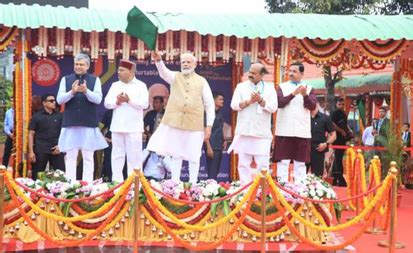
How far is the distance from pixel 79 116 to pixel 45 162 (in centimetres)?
199

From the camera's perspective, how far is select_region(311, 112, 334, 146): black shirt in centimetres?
941

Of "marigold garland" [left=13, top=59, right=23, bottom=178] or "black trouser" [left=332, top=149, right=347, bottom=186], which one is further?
"black trouser" [left=332, top=149, right=347, bottom=186]

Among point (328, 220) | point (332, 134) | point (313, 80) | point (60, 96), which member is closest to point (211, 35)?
point (332, 134)

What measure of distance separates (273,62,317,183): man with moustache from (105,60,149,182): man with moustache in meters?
1.57

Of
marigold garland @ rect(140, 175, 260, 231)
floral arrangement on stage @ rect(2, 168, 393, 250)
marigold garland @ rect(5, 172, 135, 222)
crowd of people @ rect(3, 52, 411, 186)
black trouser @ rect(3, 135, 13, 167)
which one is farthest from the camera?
black trouser @ rect(3, 135, 13, 167)

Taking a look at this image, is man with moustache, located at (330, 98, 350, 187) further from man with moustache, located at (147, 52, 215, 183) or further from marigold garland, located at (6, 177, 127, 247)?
marigold garland, located at (6, 177, 127, 247)

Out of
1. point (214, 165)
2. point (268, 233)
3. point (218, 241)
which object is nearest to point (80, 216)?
point (218, 241)

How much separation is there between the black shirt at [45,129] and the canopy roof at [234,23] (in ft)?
3.97

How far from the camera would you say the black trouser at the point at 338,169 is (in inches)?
457

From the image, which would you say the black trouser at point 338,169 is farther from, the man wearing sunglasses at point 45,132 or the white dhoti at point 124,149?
the white dhoti at point 124,149

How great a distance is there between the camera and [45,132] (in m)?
8.57

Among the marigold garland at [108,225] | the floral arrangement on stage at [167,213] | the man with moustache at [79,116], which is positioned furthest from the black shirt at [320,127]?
the marigold garland at [108,225]

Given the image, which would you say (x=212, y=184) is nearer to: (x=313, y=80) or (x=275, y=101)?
(x=275, y=101)

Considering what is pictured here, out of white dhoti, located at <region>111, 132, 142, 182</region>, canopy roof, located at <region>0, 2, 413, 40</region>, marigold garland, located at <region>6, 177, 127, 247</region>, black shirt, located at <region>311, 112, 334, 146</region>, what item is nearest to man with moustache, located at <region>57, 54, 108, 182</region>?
white dhoti, located at <region>111, 132, 142, 182</region>
